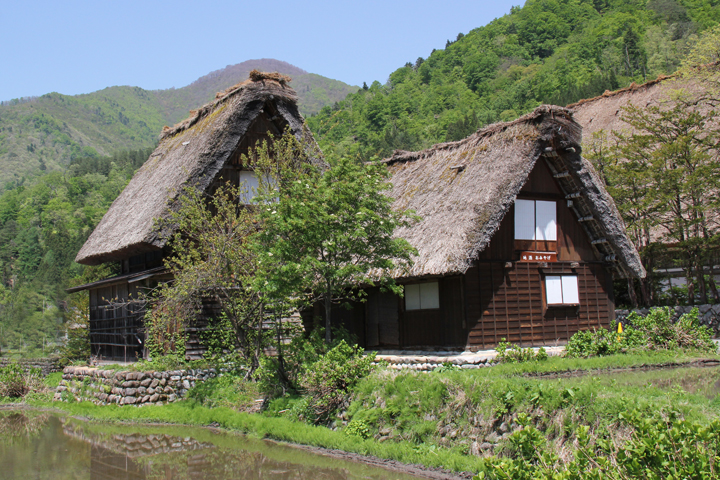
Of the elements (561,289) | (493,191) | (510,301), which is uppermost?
(493,191)

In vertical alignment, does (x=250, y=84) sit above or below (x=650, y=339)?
above

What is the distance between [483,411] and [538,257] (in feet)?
31.1

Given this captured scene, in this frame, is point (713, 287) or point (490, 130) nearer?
point (490, 130)

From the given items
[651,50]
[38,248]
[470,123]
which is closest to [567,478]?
[470,123]

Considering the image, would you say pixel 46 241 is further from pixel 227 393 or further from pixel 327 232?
pixel 327 232

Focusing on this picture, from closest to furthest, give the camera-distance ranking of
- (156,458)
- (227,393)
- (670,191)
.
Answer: (156,458) → (227,393) → (670,191)

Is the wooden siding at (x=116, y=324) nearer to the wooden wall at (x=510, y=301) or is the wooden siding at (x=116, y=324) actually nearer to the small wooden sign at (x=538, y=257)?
the wooden wall at (x=510, y=301)

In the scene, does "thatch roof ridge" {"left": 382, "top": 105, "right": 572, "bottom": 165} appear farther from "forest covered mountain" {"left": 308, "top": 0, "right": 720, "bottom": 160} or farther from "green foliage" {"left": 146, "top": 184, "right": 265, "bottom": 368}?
"forest covered mountain" {"left": 308, "top": 0, "right": 720, "bottom": 160}

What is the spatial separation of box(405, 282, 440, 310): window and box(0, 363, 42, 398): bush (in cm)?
1262

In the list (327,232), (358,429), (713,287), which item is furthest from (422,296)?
(713,287)

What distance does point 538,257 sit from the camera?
17078 millimetres

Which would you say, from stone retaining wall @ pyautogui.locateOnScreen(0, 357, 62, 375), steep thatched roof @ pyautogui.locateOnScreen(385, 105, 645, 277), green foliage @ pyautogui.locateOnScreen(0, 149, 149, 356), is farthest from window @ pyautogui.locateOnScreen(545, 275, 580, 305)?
green foliage @ pyautogui.locateOnScreen(0, 149, 149, 356)

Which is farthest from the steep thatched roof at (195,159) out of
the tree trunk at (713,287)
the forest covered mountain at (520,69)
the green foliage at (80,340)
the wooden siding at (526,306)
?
the forest covered mountain at (520,69)

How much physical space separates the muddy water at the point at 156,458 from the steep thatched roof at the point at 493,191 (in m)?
6.29
